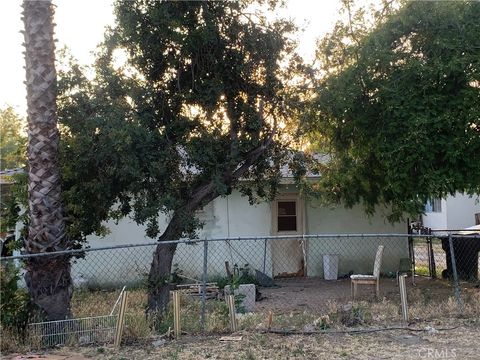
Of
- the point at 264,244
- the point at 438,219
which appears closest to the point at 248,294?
the point at 264,244

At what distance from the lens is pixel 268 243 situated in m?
13.5

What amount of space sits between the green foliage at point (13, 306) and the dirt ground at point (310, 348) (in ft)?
1.63

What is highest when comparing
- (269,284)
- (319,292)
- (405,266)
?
(405,266)

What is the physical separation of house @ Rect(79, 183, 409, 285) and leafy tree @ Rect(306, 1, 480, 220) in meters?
3.54

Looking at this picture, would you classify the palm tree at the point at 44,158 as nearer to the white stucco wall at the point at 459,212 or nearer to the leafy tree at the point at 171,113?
the leafy tree at the point at 171,113

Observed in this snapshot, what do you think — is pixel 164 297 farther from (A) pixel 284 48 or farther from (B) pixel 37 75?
(A) pixel 284 48

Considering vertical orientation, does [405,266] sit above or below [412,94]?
below

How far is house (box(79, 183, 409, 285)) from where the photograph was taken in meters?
12.5

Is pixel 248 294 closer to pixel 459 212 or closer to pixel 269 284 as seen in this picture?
pixel 269 284

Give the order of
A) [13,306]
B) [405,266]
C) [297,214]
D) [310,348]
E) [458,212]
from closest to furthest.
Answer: [310,348] < [13,306] < [405,266] < [297,214] < [458,212]

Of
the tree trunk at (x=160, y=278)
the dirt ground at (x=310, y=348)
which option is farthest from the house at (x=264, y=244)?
the dirt ground at (x=310, y=348)

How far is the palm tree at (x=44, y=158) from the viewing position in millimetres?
6422

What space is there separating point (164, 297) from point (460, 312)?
4.28 metres

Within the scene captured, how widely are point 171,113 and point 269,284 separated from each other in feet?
19.1
